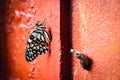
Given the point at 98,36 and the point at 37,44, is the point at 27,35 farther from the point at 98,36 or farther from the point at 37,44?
the point at 98,36

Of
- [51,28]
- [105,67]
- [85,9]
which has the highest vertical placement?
[85,9]

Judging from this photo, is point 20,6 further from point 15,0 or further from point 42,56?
point 42,56

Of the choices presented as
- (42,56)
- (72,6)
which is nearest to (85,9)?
(72,6)

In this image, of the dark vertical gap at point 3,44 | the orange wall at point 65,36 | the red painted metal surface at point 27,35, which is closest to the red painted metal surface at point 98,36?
the orange wall at point 65,36

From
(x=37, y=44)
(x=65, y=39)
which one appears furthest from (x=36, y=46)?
(x=65, y=39)

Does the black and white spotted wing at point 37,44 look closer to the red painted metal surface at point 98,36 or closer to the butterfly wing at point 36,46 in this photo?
the butterfly wing at point 36,46
